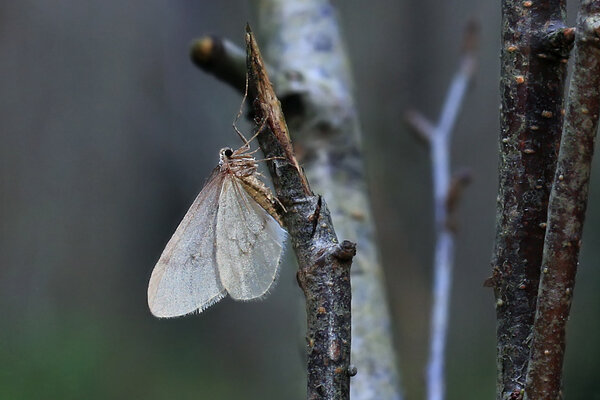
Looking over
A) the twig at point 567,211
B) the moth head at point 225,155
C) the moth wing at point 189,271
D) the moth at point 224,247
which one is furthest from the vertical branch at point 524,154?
the moth head at point 225,155

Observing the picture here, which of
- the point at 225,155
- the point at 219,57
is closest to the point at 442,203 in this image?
the point at 225,155

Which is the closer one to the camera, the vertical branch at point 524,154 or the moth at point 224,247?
the vertical branch at point 524,154

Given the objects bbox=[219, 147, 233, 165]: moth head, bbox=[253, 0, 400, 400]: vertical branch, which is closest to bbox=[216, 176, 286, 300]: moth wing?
bbox=[219, 147, 233, 165]: moth head

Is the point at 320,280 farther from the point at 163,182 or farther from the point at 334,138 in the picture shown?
the point at 163,182

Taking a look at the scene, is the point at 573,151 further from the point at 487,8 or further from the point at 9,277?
the point at 9,277

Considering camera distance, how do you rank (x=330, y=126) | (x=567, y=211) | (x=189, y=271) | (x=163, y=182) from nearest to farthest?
(x=567, y=211)
(x=189, y=271)
(x=330, y=126)
(x=163, y=182)

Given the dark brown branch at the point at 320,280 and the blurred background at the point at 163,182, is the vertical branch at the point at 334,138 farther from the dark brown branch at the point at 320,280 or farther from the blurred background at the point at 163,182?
the blurred background at the point at 163,182
